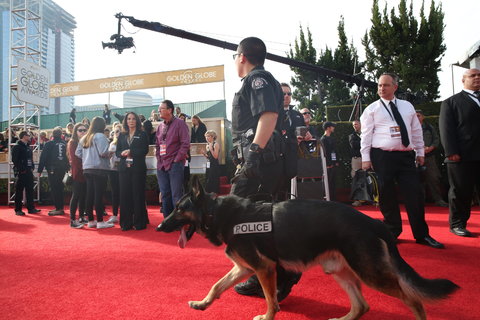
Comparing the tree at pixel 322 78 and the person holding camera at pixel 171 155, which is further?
the tree at pixel 322 78

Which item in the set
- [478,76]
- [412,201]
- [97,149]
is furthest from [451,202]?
[97,149]

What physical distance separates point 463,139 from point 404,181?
3.60 ft

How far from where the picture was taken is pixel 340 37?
98.5ft

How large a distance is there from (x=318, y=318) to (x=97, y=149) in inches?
181

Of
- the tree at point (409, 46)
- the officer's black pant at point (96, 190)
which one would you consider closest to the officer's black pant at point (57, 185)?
the officer's black pant at point (96, 190)

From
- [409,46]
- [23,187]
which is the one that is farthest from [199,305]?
[409,46]

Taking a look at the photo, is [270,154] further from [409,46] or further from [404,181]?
[409,46]

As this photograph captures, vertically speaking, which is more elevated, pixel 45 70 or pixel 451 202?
pixel 45 70

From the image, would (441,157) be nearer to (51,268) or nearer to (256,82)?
(256,82)

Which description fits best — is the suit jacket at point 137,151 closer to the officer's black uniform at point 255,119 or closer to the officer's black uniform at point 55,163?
the officer's black uniform at point 55,163

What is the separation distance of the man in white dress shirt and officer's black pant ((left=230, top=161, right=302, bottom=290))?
5.95ft

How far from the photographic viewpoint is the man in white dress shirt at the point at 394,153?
11.8 feet

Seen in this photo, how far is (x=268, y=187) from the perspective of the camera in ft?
7.86

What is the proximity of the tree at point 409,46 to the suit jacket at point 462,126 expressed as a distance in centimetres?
2229
